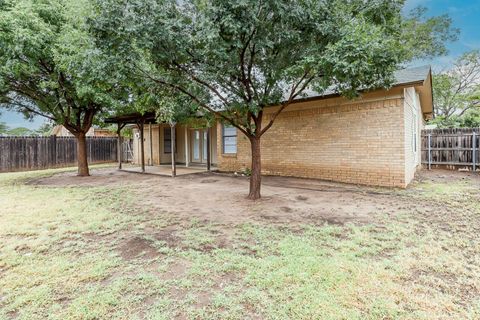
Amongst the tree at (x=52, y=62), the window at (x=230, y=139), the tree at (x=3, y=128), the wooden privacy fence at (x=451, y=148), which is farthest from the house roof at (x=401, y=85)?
the tree at (x=3, y=128)

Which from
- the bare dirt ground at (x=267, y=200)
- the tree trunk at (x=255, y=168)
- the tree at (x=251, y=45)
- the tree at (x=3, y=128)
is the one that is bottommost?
the bare dirt ground at (x=267, y=200)

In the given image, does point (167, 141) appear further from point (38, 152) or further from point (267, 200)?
point (267, 200)

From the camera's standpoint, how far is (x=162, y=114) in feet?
19.8

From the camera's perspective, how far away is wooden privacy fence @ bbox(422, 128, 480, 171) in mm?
11453

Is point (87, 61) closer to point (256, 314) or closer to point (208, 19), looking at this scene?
point (208, 19)

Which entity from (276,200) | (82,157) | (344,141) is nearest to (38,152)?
(82,157)

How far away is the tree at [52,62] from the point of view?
23.9 ft

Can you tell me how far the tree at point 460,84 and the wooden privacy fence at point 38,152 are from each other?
2786cm

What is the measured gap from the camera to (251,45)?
17.9 ft

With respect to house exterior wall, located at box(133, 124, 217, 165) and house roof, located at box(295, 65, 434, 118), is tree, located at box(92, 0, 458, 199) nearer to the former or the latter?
house roof, located at box(295, 65, 434, 118)

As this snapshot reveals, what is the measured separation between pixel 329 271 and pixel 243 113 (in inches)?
178

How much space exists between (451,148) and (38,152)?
2195cm

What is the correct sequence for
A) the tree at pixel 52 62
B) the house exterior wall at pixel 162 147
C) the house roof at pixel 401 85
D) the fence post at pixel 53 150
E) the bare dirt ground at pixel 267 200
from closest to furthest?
1. the bare dirt ground at pixel 267 200
2. the tree at pixel 52 62
3. the house roof at pixel 401 85
4. the fence post at pixel 53 150
5. the house exterior wall at pixel 162 147

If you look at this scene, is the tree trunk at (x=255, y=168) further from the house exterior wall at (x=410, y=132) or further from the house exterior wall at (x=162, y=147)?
the house exterior wall at (x=162, y=147)
